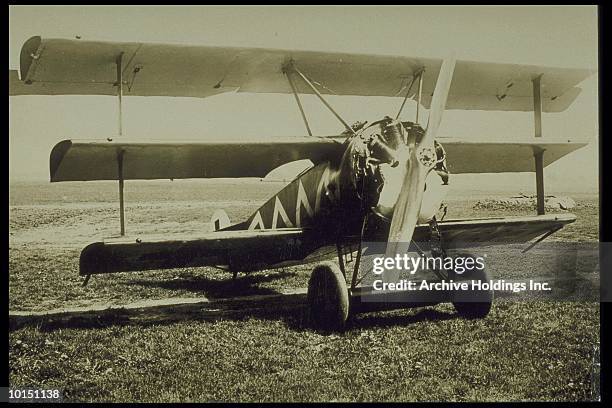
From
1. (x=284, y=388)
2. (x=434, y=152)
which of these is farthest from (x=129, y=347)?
(x=434, y=152)

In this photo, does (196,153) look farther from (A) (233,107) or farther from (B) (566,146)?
(B) (566,146)

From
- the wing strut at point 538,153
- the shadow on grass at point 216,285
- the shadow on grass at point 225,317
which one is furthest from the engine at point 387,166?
the shadow on grass at point 216,285

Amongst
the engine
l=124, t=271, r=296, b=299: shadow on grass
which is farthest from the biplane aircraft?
l=124, t=271, r=296, b=299: shadow on grass

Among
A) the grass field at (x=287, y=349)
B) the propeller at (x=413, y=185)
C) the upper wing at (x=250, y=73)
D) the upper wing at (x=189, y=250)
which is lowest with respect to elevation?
the grass field at (x=287, y=349)

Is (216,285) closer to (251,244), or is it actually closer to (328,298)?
(251,244)

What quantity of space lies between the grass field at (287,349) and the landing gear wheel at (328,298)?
0.36 ft

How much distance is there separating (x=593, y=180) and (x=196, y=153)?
302cm

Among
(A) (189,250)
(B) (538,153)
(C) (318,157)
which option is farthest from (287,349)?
(B) (538,153)

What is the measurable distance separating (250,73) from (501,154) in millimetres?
2253

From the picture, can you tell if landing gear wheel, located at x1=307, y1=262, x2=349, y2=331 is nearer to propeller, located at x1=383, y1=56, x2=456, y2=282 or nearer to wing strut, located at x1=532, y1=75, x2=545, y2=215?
propeller, located at x1=383, y1=56, x2=456, y2=282

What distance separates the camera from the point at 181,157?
3.94 metres

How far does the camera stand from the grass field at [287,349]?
3.42m

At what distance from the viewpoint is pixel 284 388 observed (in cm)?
341

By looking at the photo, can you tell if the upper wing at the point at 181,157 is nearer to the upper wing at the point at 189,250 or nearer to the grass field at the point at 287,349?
the grass field at the point at 287,349
